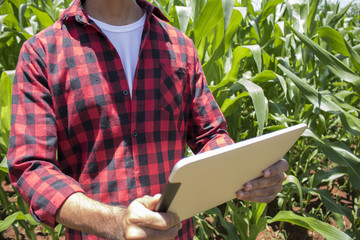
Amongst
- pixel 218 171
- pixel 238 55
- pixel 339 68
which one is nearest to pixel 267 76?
pixel 238 55

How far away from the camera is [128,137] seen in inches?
31.9

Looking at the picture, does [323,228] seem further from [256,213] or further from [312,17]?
[312,17]

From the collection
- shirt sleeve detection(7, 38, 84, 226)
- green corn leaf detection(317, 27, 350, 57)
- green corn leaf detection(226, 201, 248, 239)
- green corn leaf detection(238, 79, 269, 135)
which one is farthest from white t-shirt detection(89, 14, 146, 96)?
green corn leaf detection(226, 201, 248, 239)

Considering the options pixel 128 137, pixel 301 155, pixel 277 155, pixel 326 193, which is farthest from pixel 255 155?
pixel 301 155

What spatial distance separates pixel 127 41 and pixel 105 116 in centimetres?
19

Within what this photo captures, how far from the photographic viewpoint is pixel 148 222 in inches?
20.6

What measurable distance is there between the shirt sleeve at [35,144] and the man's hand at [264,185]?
32 centimetres

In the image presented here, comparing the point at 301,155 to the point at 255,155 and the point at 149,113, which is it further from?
the point at 255,155

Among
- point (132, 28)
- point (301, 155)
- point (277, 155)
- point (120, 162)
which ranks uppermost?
point (132, 28)

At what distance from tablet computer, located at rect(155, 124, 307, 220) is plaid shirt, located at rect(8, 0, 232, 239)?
0.69 feet

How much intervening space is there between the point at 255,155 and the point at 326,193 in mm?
988

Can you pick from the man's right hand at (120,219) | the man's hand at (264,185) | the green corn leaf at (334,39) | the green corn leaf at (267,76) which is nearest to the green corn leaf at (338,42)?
the green corn leaf at (334,39)

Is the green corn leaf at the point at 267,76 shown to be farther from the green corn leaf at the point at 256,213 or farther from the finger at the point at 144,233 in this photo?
the finger at the point at 144,233

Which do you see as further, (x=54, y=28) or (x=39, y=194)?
(x=54, y=28)
